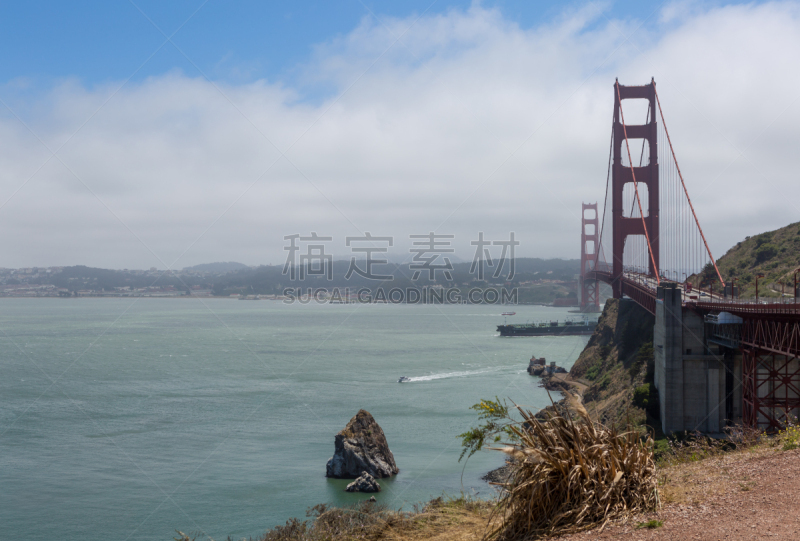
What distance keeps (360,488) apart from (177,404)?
21.7 m

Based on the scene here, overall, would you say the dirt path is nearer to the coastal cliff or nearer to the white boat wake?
the coastal cliff

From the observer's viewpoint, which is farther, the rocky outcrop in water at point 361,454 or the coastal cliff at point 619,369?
the coastal cliff at point 619,369

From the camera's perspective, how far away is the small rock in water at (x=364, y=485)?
23.7 metres

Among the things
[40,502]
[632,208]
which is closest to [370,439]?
[40,502]

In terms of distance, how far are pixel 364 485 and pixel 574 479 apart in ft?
64.2

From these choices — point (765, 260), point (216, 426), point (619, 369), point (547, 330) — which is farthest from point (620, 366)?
point (547, 330)

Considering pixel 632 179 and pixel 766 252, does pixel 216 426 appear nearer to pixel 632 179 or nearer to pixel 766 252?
pixel 632 179

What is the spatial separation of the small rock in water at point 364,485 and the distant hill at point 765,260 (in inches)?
1033

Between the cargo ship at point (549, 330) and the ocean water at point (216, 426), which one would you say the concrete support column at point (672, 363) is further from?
the cargo ship at point (549, 330)

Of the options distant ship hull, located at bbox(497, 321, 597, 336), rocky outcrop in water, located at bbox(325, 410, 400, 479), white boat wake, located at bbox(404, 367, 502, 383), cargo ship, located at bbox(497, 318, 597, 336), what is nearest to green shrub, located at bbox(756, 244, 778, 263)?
white boat wake, located at bbox(404, 367, 502, 383)

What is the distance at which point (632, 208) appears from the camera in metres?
49.6

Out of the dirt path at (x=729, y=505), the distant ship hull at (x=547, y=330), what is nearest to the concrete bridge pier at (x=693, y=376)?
the dirt path at (x=729, y=505)

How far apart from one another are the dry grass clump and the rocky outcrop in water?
Answer: 20261 millimetres

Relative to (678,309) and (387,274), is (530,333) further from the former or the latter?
(387,274)
